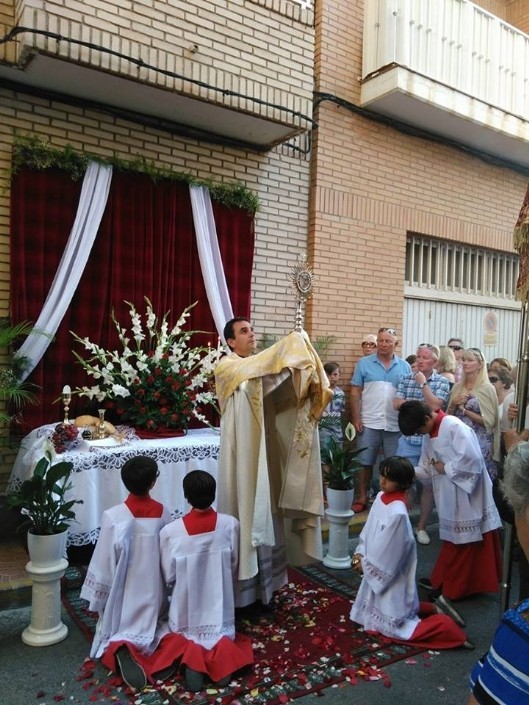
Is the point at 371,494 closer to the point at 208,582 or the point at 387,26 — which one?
the point at 208,582

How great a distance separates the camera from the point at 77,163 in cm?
593

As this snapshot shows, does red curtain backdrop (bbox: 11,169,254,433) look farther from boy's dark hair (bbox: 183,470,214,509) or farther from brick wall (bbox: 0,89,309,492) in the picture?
boy's dark hair (bbox: 183,470,214,509)

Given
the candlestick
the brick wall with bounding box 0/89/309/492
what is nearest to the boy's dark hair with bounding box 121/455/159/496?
the candlestick

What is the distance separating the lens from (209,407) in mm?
6730

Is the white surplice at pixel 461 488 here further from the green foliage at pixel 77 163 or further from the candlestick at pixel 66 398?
the green foliage at pixel 77 163

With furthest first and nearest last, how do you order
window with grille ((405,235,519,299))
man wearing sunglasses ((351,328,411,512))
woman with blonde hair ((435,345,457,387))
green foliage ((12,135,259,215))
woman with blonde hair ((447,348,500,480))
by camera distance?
window with grille ((405,235,519,299))
woman with blonde hair ((435,345,457,387))
man wearing sunglasses ((351,328,411,512))
woman with blonde hair ((447,348,500,480))
green foliage ((12,135,259,215))

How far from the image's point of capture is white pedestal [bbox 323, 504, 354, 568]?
527 centimetres

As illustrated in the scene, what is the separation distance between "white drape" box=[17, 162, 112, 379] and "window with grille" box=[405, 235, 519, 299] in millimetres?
4712

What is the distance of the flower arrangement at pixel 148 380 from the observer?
5.64m

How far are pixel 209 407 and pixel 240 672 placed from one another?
11.6 ft

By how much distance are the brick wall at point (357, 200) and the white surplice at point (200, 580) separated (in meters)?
4.30

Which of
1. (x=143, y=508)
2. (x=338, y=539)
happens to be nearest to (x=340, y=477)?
(x=338, y=539)

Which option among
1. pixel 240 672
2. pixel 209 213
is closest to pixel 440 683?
pixel 240 672

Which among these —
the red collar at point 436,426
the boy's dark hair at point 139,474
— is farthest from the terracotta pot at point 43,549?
the red collar at point 436,426
